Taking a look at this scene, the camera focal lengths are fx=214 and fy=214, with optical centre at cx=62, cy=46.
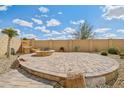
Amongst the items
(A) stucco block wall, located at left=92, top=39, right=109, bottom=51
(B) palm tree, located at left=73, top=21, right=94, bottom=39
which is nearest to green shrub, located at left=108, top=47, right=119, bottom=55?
(A) stucco block wall, located at left=92, top=39, right=109, bottom=51

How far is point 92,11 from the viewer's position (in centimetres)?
714

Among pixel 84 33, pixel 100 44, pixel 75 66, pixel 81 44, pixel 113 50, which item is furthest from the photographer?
pixel 84 33

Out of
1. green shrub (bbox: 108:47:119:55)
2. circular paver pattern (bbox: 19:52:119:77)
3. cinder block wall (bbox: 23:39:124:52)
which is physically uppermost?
cinder block wall (bbox: 23:39:124:52)

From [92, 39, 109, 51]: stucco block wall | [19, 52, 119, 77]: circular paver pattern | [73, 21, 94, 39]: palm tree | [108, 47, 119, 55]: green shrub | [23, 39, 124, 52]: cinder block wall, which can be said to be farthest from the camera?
[73, 21, 94, 39]: palm tree

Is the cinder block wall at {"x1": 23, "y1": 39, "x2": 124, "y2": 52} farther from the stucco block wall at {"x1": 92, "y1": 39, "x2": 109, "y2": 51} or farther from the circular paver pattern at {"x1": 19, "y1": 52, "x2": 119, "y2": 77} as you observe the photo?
the circular paver pattern at {"x1": 19, "y1": 52, "x2": 119, "y2": 77}

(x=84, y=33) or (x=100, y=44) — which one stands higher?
(x=84, y=33)

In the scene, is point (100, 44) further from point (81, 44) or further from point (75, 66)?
point (75, 66)

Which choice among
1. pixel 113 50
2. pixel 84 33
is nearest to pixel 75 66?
pixel 113 50

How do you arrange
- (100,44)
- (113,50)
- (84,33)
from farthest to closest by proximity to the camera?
(84,33) → (100,44) → (113,50)

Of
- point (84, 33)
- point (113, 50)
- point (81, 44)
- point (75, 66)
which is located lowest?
point (75, 66)

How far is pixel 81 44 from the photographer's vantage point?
11.9m

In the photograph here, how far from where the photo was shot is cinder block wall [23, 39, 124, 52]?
10.4m

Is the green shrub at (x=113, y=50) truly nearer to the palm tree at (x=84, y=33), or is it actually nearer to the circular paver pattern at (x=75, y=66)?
the palm tree at (x=84, y=33)
